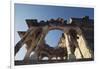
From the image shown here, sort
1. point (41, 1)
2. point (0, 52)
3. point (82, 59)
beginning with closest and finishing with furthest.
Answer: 1. point (0, 52)
2. point (41, 1)
3. point (82, 59)

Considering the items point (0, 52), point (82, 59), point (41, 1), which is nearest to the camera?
point (0, 52)

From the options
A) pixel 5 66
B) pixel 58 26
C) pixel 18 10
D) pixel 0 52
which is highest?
pixel 18 10

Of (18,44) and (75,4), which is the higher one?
(75,4)

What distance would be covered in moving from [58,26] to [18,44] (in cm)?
53

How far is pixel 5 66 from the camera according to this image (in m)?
2.37

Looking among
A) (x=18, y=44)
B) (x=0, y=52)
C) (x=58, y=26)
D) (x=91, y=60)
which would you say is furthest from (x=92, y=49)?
(x=0, y=52)

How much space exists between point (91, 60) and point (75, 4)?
0.75 m

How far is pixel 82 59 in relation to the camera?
107 inches

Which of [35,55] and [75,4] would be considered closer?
[35,55]

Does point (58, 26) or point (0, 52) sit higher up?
point (58, 26)
